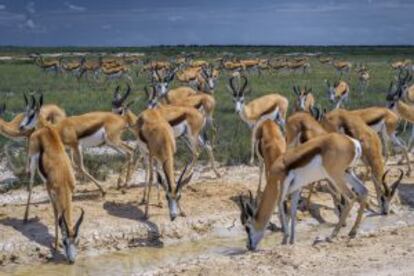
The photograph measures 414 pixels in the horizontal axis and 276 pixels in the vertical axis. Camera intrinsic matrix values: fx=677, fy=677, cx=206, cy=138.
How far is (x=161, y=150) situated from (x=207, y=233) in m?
1.37

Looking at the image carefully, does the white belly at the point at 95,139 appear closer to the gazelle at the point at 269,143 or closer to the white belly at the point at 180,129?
the white belly at the point at 180,129

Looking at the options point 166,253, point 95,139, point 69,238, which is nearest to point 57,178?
point 69,238

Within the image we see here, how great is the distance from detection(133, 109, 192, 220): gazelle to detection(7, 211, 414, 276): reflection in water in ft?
1.79

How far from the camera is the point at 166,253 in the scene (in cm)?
895

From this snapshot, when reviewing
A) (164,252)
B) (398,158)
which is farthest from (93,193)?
(398,158)

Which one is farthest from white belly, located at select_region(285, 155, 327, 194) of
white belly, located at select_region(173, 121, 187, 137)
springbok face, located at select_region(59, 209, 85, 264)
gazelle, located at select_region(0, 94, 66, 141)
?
gazelle, located at select_region(0, 94, 66, 141)

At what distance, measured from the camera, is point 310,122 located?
33.6 ft

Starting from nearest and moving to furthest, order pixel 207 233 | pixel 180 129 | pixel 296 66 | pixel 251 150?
pixel 207 233 → pixel 180 129 → pixel 251 150 → pixel 296 66

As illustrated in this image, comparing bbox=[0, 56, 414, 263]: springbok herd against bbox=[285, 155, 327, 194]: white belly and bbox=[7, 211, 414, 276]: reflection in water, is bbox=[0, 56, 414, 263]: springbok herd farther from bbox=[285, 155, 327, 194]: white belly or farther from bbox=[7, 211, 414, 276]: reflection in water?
bbox=[7, 211, 414, 276]: reflection in water

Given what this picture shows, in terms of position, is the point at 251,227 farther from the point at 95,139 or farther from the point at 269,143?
the point at 95,139

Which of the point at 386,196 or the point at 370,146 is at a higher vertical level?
the point at 370,146

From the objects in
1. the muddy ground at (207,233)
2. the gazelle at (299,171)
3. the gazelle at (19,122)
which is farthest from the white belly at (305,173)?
the gazelle at (19,122)

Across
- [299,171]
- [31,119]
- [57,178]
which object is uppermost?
[299,171]

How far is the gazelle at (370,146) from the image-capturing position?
34.0 ft
